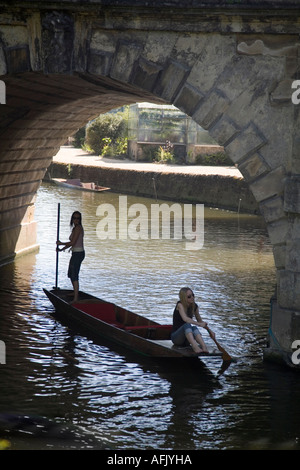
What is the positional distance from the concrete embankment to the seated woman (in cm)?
1733

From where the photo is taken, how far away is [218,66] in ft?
37.3

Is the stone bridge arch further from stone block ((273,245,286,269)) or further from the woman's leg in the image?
the woman's leg

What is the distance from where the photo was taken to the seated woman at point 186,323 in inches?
460

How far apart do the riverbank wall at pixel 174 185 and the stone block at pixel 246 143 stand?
57.4 feet

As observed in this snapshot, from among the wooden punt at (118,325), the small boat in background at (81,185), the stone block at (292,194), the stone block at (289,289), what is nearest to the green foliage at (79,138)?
the small boat in background at (81,185)

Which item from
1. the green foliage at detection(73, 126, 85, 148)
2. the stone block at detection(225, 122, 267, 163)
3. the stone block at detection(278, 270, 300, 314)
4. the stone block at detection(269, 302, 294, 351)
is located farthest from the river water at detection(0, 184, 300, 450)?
the green foliage at detection(73, 126, 85, 148)

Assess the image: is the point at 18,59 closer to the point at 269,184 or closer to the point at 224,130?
the point at 224,130

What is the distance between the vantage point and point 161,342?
39.5 feet

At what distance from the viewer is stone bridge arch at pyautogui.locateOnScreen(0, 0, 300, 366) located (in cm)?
1115

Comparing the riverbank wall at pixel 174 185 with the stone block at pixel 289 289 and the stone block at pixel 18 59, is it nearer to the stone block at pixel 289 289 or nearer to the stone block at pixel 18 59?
the stone block at pixel 289 289

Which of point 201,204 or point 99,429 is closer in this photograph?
point 99,429

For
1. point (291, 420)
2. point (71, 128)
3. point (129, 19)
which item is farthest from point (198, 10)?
point (71, 128)
